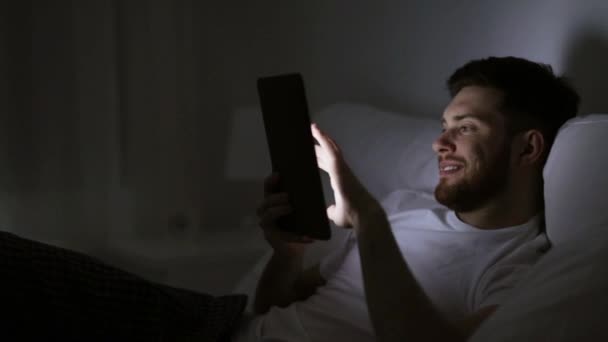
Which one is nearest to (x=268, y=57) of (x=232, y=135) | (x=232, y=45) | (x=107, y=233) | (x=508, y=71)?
(x=232, y=45)

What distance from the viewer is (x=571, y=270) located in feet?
1.97

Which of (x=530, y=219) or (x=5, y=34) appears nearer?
(x=530, y=219)

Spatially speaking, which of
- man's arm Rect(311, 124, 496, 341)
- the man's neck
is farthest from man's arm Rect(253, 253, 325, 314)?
the man's neck

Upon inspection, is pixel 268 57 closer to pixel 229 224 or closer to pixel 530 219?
pixel 229 224

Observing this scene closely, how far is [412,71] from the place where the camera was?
1742mm

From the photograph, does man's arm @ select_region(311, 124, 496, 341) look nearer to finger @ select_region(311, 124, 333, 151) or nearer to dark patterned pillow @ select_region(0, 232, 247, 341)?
finger @ select_region(311, 124, 333, 151)

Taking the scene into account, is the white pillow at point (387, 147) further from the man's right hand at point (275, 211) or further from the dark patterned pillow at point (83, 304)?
the dark patterned pillow at point (83, 304)

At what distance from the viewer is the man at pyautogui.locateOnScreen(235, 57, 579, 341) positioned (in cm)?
91

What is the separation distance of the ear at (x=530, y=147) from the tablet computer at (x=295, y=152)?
36 centimetres

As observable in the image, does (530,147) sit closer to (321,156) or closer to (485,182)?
(485,182)

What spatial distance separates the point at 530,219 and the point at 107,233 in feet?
3.73

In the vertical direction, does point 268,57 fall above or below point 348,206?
above

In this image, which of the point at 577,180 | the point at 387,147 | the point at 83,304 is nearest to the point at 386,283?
the point at 577,180

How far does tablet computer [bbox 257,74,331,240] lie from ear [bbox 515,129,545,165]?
36 centimetres
